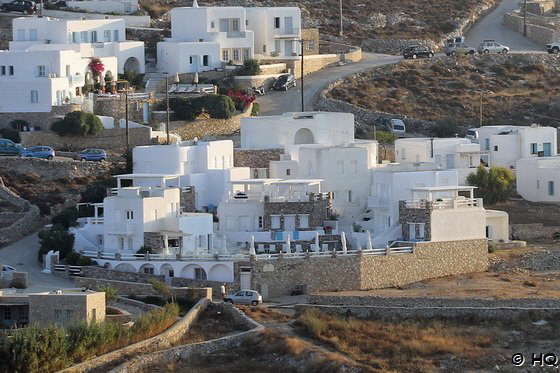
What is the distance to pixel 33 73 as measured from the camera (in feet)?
325

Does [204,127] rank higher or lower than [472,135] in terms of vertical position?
higher

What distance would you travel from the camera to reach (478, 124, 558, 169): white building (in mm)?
99125

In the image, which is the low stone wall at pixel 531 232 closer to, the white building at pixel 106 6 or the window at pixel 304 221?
the window at pixel 304 221

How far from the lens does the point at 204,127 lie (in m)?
99.9

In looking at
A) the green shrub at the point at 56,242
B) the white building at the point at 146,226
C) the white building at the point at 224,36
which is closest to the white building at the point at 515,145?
the white building at the point at 224,36

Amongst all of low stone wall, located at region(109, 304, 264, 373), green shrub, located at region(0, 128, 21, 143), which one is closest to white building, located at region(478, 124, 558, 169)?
green shrub, located at region(0, 128, 21, 143)

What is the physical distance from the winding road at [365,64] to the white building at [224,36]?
2288 mm

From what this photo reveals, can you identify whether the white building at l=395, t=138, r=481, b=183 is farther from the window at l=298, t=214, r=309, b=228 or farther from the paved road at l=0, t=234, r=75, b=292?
the paved road at l=0, t=234, r=75, b=292

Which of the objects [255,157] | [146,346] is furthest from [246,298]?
[255,157]

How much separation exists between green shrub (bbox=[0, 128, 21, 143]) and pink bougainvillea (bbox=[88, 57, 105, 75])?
6.60 metres

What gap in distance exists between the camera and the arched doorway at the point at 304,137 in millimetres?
95438

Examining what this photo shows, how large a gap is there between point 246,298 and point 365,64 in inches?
1513

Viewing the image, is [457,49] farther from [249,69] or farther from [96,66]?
[96,66]

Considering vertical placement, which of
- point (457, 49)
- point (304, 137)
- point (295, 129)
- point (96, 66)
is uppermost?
point (457, 49)
